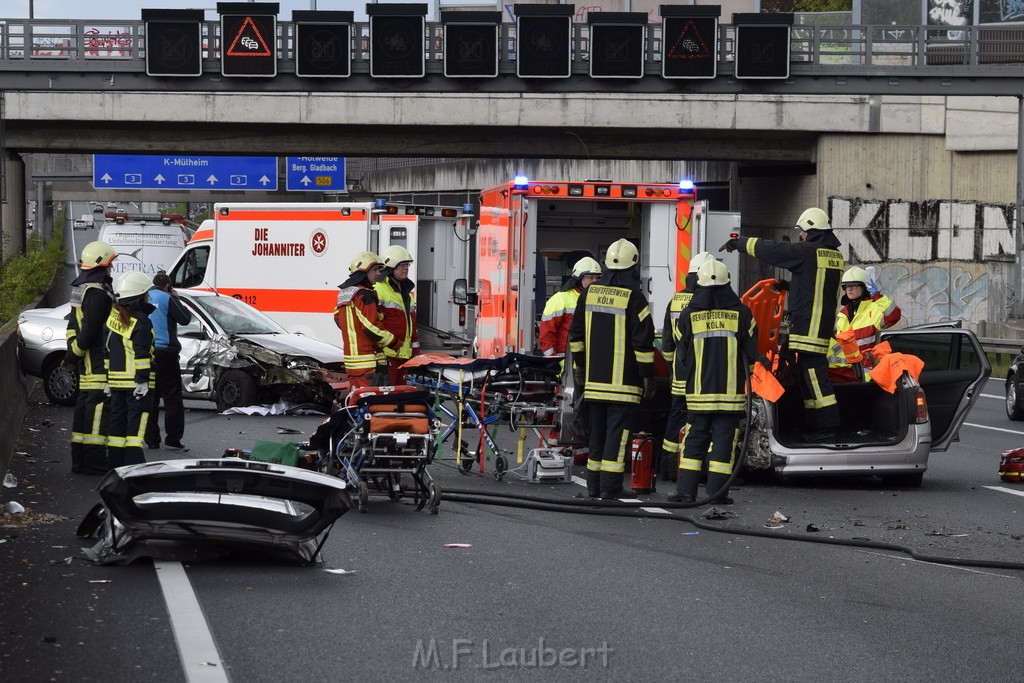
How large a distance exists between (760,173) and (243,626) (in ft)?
116

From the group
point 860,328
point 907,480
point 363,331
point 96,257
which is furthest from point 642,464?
point 96,257

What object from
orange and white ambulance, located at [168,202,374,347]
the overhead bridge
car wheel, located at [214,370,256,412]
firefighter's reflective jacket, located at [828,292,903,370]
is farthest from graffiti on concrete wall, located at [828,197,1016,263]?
firefighter's reflective jacket, located at [828,292,903,370]

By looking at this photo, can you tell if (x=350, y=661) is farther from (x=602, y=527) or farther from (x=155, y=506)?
(x=602, y=527)

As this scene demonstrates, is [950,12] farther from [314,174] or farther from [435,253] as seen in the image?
[435,253]

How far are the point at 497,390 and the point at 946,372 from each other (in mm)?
3857

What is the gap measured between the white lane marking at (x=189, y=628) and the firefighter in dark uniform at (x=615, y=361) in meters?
3.80

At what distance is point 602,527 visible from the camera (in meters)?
9.56

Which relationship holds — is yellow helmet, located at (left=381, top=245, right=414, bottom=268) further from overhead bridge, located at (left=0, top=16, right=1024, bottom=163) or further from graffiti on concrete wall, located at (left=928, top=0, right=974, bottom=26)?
graffiti on concrete wall, located at (left=928, top=0, right=974, bottom=26)

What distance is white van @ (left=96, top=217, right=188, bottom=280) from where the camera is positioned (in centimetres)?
3253

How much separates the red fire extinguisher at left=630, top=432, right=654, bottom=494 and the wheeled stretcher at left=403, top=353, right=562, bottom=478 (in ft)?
2.80

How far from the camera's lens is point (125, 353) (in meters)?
11.5

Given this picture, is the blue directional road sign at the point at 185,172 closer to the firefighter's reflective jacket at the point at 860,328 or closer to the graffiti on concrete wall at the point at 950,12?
the graffiti on concrete wall at the point at 950,12

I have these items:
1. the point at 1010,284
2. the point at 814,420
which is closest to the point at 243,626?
the point at 814,420

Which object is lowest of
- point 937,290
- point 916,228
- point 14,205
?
point 937,290
